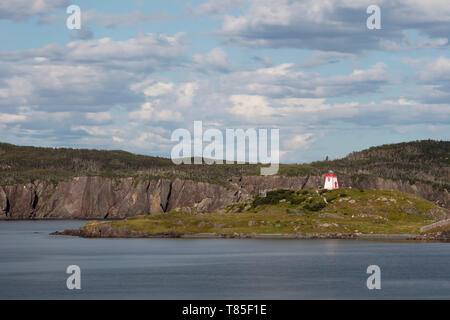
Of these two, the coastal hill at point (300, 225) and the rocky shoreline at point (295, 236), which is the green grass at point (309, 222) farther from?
the rocky shoreline at point (295, 236)

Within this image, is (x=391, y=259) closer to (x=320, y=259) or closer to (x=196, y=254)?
(x=320, y=259)

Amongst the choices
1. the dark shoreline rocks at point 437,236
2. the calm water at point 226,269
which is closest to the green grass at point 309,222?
the dark shoreline rocks at point 437,236

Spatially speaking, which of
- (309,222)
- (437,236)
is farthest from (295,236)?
(437,236)

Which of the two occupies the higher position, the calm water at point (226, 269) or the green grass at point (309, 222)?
the green grass at point (309, 222)

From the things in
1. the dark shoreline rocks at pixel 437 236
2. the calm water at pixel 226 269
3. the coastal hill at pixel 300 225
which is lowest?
the calm water at pixel 226 269

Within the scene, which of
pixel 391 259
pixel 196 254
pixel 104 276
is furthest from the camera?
pixel 196 254

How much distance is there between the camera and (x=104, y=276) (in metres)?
112

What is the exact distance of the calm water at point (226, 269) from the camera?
92.9m

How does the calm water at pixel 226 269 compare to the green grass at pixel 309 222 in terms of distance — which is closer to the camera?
the calm water at pixel 226 269

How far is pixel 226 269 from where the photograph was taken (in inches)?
4678

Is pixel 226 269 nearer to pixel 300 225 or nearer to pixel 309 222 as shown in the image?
pixel 300 225
